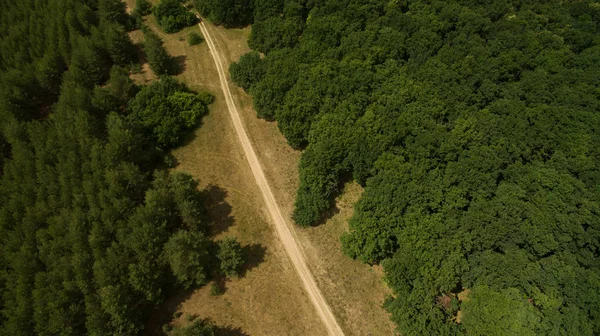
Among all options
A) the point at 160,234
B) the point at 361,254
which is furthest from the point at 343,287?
the point at 160,234

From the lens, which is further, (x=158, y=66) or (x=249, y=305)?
(x=158, y=66)

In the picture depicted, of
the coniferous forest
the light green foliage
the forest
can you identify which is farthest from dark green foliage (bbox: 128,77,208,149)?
the light green foliage

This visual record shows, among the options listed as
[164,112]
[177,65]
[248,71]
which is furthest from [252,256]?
[177,65]

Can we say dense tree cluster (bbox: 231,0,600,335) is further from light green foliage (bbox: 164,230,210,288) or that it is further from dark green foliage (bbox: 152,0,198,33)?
dark green foliage (bbox: 152,0,198,33)

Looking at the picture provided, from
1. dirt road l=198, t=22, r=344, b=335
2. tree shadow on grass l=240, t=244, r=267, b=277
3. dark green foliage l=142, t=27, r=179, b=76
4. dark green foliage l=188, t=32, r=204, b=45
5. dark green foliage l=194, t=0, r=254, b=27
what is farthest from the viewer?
dark green foliage l=188, t=32, r=204, b=45

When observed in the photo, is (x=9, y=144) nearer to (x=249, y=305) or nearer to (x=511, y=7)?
(x=249, y=305)

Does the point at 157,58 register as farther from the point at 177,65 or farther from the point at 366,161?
the point at 366,161
